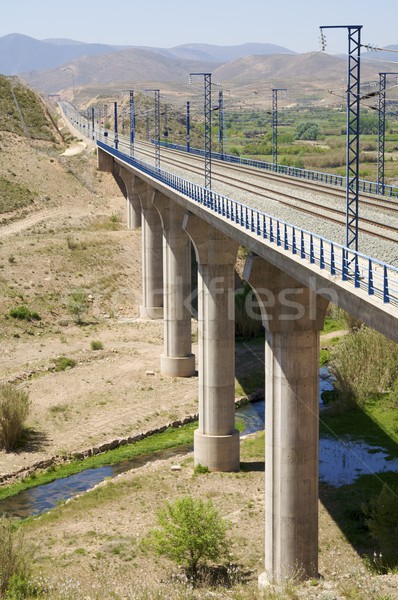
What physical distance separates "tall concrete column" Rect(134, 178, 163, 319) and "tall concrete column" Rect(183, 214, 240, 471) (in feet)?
79.2

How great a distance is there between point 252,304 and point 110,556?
38065 millimetres

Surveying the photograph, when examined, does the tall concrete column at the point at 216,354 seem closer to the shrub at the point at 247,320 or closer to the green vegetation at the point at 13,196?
the shrub at the point at 247,320

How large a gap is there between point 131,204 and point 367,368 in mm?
43544

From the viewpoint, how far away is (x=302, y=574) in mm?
29750

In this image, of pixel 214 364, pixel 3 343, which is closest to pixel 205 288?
pixel 214 364

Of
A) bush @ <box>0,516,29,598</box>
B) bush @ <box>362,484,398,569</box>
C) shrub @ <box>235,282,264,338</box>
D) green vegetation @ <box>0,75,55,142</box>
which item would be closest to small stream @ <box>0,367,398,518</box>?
bush @ <box>362,484,398,569</box>

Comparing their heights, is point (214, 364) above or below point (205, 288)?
below

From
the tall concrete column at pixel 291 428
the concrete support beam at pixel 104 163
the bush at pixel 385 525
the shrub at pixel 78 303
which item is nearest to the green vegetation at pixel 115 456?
the tall concrete column at pixel 291 428

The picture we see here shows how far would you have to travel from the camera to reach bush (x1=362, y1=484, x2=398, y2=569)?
99.1ft

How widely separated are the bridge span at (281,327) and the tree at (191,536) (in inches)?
68.6

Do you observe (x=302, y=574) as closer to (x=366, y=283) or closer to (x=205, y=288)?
(x=366, y=283)

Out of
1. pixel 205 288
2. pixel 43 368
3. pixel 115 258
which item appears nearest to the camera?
pixel 205 288

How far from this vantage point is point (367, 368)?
50344 millimetres

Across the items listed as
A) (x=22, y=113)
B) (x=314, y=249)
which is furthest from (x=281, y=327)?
(x=22, y=113)
